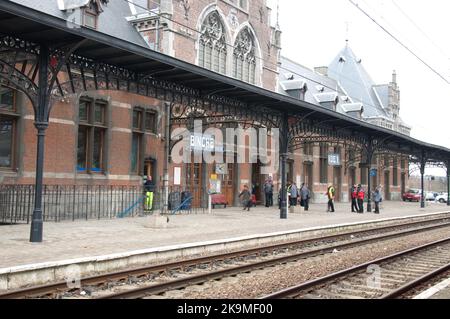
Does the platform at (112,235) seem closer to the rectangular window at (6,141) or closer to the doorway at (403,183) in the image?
the rectangular window at (6,141)

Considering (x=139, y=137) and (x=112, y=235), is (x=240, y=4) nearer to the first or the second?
(x=139, y=137)

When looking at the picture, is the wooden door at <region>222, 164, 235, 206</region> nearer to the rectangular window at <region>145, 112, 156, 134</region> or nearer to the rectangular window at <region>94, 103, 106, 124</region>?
the rectangular window at <region>145, 112, 156, 134</region>

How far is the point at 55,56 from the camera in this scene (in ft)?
40.7

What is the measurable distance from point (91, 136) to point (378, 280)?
13829mm

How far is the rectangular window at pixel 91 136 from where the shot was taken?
65.8ft

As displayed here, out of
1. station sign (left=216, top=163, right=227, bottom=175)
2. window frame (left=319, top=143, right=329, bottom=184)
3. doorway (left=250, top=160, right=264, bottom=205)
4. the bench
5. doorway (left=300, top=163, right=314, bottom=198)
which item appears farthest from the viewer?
window frame (left=319, top=143, right=329, bottom=184)

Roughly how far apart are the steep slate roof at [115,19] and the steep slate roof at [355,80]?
3555 centimetres

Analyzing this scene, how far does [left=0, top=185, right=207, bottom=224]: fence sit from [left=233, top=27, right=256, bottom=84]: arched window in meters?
11.2

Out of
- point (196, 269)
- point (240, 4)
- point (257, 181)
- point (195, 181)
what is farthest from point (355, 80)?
point (196, 269)

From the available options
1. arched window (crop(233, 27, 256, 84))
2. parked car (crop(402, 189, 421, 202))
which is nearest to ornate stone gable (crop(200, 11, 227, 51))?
arched window (crop(233, 27, 256, 84))

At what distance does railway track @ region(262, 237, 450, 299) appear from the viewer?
816 cm

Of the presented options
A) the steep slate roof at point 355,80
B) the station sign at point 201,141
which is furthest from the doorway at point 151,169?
the steep slate roof at point 355,80

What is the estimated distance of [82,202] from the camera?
18.9 m
